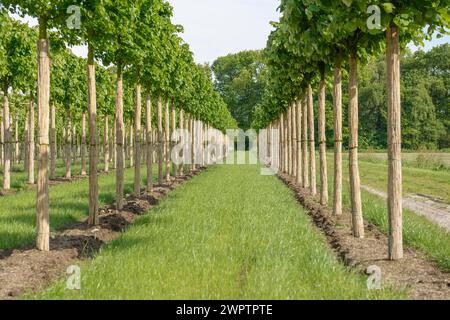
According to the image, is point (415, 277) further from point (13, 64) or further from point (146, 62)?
point (13, 64)

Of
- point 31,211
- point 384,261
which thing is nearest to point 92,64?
point 31,211

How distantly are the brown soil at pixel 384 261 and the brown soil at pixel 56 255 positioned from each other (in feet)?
15.2

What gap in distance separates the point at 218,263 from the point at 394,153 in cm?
340

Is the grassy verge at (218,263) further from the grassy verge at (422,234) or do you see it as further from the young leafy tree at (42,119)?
the grassy verge at (422,234)

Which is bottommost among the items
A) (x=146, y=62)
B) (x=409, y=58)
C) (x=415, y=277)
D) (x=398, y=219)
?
(x=415, y=277)

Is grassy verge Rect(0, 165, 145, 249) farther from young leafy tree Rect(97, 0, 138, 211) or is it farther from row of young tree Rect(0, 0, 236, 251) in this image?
young leafy tree Rect(97, 0, 138, 211)

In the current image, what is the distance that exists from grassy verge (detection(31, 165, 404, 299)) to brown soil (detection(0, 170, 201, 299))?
0.44 m

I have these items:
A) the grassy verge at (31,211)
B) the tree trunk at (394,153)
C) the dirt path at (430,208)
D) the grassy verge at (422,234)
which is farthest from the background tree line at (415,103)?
the tree trunk at (394,153)

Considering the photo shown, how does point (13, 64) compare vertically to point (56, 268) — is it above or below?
above

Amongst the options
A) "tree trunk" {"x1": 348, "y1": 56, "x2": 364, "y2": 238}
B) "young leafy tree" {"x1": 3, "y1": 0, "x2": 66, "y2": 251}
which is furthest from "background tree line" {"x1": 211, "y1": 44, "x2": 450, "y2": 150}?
"young leafy tree" {"x1": 3, "y1": 0, "x2": 66, "y2": 251}

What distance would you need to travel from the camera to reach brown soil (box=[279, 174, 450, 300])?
277 inches
